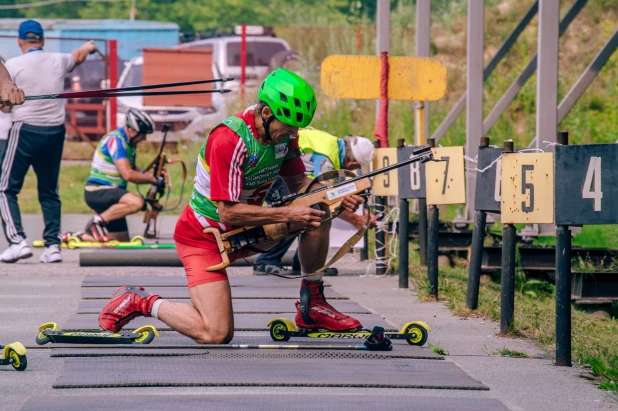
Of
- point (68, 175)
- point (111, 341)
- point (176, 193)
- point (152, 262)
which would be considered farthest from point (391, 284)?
point (68, 175)

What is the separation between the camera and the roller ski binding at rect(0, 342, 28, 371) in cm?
675

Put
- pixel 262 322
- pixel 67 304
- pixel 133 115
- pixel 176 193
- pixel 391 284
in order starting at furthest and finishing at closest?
pixel 176 193, pixel 133 115, pixel 391 284, pixel 67 304, pixel 262 322

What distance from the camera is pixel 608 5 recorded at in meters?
28.9

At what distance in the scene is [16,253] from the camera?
13.0m

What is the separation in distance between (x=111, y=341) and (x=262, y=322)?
5.45ft

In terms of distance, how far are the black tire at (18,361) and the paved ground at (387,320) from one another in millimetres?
47

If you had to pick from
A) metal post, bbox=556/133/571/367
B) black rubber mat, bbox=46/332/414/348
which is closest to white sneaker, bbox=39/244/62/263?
black rubber mat, bbox=46/332/414/348

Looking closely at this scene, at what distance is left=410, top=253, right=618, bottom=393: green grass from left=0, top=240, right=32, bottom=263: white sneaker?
4029 mm

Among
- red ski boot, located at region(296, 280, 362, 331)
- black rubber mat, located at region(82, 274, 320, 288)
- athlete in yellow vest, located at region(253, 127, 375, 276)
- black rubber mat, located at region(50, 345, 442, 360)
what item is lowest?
black rubber mat, located at region(50, 345, 442, 360)

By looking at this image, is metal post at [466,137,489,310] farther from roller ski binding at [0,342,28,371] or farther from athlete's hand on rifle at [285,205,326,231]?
roller ski binding at [0,342,28,371]

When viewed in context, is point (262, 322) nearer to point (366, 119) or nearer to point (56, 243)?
point (56, 243)

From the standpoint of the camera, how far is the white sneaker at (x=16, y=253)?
12961 millimetres

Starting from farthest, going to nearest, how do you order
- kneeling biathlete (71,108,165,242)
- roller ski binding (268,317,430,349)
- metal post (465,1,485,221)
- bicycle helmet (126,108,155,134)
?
1. kneeling biathlete (71,108,165,242)
2. bicycle helmet (126,108,155,134)
3. metal post (465,1,485,221)
4. roller ski binding (268,317,430,349)

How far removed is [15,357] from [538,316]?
4137 mm
